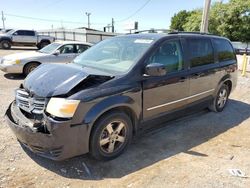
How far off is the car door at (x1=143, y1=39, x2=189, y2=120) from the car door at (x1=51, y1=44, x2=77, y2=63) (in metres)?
5.88

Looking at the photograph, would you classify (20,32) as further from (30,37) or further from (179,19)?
(179,19)

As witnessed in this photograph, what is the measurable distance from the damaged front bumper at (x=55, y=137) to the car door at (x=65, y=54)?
639 cm

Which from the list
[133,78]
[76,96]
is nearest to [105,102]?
[76,96]

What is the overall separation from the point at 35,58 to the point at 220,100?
6.58 meters

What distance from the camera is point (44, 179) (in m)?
3.11

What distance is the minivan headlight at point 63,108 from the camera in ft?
9.77

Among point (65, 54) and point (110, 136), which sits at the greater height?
point (65, 54)

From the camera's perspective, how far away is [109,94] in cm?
330

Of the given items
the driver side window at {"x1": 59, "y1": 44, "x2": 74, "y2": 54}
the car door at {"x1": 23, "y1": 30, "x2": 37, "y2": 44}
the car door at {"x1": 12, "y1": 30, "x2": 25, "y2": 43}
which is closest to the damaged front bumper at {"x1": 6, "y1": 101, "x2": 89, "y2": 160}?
the driver side window at {"x1": 59, "y1": 44, "x2": 74, "y2": 54}

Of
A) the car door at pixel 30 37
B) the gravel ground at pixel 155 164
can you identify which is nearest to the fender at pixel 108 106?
the gravel ground at pixel 155 164

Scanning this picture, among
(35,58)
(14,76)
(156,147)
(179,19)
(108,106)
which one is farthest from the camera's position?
(179,19)

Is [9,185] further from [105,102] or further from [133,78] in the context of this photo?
[133,78]

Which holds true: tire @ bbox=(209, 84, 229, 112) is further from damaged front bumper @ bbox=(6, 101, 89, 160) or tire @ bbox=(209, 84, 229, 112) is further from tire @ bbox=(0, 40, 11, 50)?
tire @ bbox=(0, 40, 11, 50)

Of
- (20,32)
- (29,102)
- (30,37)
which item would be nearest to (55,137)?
(29,102)
